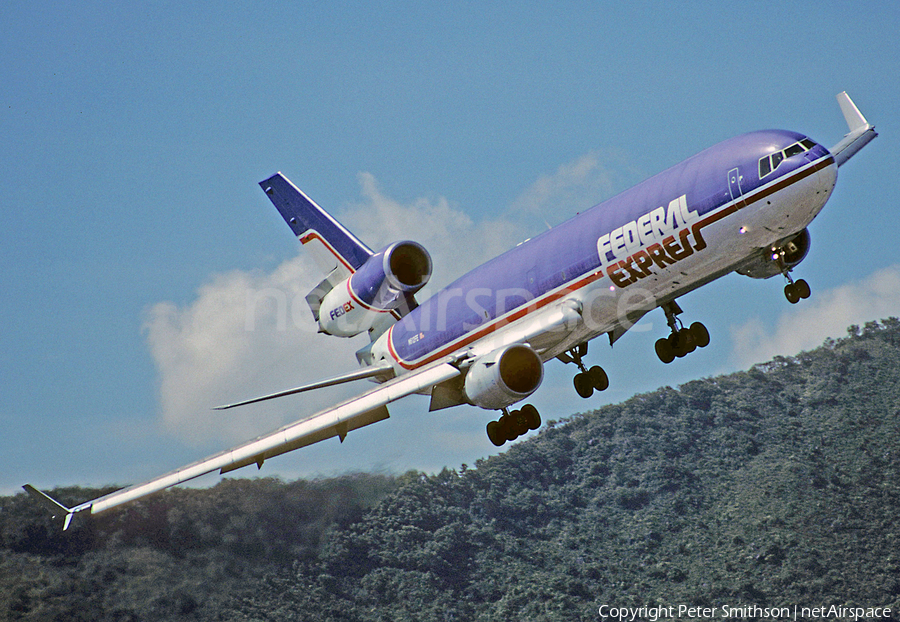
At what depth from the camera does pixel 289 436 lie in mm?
31000

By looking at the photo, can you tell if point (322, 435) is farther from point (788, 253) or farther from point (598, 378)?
point (788, 253)

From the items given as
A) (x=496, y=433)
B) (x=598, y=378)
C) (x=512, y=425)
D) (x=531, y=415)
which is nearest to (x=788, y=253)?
(x=598, y=378)

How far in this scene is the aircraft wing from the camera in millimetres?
30719

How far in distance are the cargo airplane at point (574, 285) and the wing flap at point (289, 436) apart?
0.05m

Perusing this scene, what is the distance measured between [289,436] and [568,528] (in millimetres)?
83260

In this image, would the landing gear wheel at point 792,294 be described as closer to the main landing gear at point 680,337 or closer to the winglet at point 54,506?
the main landing gear at point 680,337

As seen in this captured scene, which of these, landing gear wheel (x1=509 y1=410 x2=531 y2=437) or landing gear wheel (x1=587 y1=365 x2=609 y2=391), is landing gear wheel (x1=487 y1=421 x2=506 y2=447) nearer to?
landing gear wheel (x1=509 y1=410 x2=531 y2=437)

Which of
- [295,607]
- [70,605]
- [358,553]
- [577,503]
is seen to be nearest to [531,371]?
[70,605]

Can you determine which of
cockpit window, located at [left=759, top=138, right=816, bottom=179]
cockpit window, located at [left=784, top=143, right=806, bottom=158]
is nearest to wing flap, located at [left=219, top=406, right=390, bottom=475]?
cockpit window, located at [left=759, top=138, right=816, bottom=179]

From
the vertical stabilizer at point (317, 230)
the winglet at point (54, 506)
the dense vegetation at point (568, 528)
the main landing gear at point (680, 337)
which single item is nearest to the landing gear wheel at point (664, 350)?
the main landing gear at point (680, 337)

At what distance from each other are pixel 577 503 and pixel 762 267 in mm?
87564

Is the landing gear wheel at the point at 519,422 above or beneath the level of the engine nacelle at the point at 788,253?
beneath

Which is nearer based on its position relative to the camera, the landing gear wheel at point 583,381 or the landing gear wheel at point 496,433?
the landing gear wheel at point 496,433

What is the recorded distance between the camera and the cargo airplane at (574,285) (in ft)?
87.2
